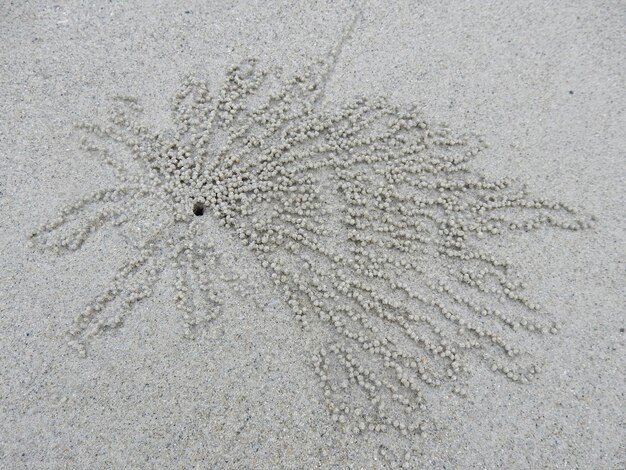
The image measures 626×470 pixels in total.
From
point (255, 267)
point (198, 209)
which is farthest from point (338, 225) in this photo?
point (198, 209)

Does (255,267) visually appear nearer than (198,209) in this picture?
Yes

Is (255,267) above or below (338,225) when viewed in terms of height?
below

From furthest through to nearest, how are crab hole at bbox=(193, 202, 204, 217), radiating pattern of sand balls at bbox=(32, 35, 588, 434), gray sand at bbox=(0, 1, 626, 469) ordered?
crab hole at bbox=(193, 202, 204, 217), radiating pattern of sand balls at bbox=(32, 35, 588, 434), gray sand at bbox=(0, 1, 626, 469)

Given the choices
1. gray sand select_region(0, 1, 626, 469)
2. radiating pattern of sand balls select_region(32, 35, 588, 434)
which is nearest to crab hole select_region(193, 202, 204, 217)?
radiating pattern of sand balls select_region(32, 35, 588, 434)

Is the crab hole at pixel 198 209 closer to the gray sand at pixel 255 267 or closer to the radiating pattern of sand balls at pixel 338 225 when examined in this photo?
the radiating pattern of sand balls at pixel 338 225

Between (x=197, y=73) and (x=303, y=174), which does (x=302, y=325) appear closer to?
(x=303, y=174)

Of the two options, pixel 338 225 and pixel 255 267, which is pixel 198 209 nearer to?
pixel 255 267

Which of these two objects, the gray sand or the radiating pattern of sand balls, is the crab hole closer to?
the radiating pattern of sand balls
